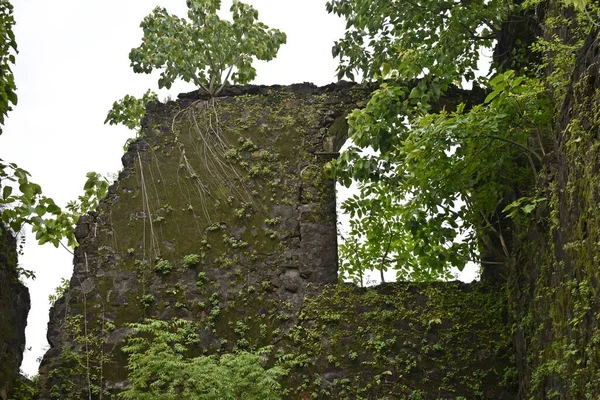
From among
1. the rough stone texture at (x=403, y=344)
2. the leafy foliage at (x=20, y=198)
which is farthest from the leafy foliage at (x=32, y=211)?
the rough stone texture at (x=403, y=344)

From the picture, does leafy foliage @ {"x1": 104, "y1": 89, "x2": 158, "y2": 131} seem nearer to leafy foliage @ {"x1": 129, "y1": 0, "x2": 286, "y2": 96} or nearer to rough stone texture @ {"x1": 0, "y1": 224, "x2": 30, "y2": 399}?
leafy foliage @ {"x1": 129, "y1": 0, "x2": 286, "y2": 96}

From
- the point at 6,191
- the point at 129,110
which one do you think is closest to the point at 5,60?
the point at 6,191

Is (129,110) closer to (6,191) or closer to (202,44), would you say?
(202,44)

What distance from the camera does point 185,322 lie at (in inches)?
303

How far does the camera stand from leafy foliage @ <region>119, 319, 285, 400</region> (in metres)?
6.67

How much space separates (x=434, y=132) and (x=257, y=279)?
8.33 feet

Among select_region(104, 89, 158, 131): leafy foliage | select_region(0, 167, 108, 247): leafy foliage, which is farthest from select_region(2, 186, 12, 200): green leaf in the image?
select_region(104, 89, 158, 131): leafy foliage

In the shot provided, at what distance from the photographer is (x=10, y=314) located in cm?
773

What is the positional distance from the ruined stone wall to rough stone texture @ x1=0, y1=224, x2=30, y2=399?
287 mm

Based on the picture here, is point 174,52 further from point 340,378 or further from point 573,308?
point 573,308

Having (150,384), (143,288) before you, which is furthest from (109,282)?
(150,384)

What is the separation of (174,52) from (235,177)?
6.12ft

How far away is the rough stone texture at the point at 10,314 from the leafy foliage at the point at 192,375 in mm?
1122

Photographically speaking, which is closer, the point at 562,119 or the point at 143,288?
the point at 562,119
